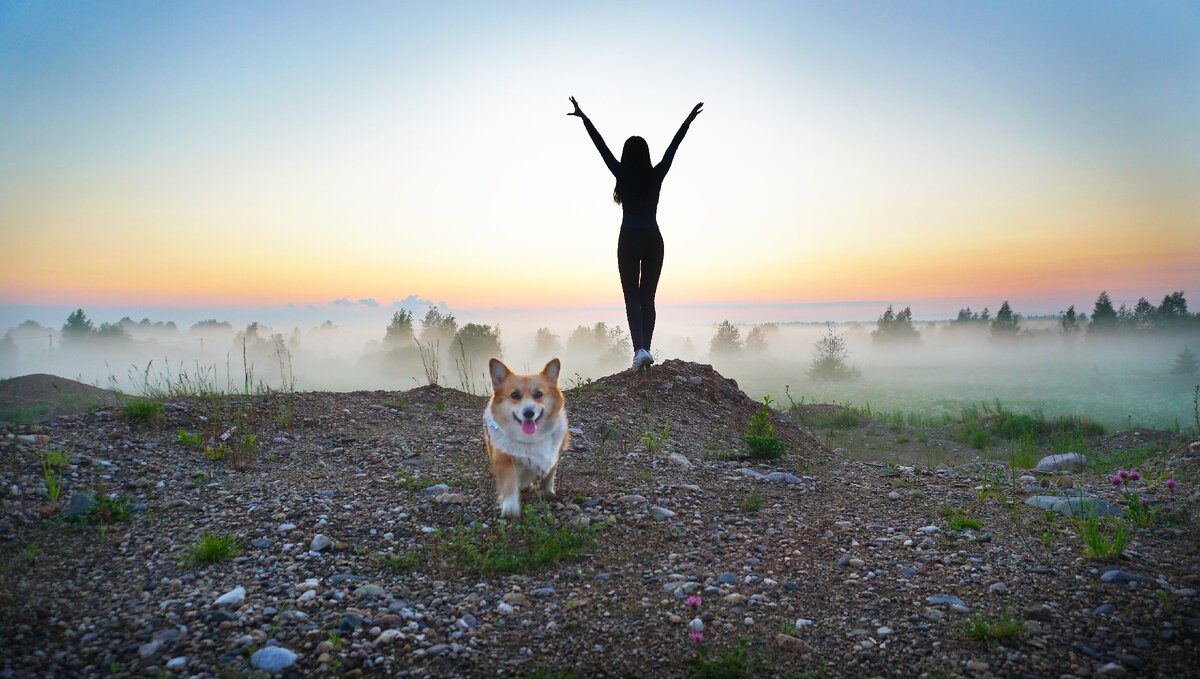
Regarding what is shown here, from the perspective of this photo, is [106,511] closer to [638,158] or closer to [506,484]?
[506,484]

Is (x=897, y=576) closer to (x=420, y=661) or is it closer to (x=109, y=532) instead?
(x=420, y=661)

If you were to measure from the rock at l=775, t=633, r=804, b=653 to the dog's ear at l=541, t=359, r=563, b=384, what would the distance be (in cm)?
328

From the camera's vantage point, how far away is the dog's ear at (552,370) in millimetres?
6801

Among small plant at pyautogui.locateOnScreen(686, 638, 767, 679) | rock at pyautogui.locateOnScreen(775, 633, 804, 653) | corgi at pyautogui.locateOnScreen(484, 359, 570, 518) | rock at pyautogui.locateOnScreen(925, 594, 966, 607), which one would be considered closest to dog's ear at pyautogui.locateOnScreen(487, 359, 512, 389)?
corgi at pyautogui.locateOnScreen(484, 359, 570, 518)

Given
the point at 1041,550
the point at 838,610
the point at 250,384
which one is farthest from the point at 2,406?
the point at 1041,550

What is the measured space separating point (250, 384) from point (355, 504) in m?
5.69

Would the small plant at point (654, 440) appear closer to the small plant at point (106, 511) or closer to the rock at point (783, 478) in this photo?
the rock at point (783, 478)

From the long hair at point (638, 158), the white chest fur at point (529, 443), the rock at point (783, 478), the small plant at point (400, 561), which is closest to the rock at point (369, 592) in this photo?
the small plant at point (400, 561)

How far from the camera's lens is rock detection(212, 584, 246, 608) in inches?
195

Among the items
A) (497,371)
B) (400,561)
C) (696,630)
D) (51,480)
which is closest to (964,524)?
(696,630)

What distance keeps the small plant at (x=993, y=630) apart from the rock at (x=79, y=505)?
785 centimetres

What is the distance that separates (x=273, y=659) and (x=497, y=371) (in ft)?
10.4

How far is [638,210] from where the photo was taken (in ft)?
39.3

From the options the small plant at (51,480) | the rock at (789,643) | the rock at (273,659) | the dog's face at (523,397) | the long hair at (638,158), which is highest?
the long hair at (638,158)
